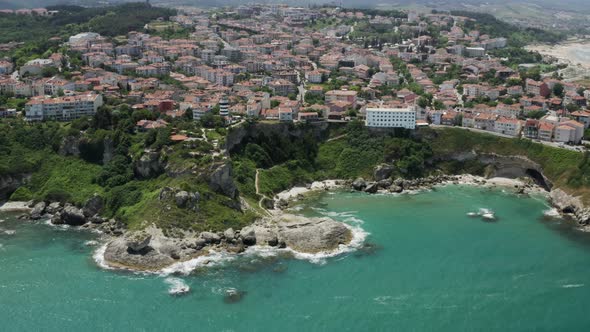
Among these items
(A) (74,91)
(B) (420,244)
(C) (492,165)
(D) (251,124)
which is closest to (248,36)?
(A) (74,91)

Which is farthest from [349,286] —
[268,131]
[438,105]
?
[438,105]

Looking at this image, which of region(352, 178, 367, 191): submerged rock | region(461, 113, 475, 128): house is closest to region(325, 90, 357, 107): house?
region(461, 113, 475, 128): house

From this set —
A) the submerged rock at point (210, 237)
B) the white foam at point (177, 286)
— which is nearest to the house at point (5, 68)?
the submerged rock at point (210, 237)

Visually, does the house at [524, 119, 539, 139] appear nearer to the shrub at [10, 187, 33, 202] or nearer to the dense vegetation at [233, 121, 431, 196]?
the dense vegetation at [233, 121, 431, 196]

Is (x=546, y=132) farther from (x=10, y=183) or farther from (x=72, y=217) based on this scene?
(x=10, y=183)

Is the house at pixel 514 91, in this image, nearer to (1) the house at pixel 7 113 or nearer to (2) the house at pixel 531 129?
(2) the house at pixel 531 129

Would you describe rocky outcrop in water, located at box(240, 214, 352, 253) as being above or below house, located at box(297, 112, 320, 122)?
below
